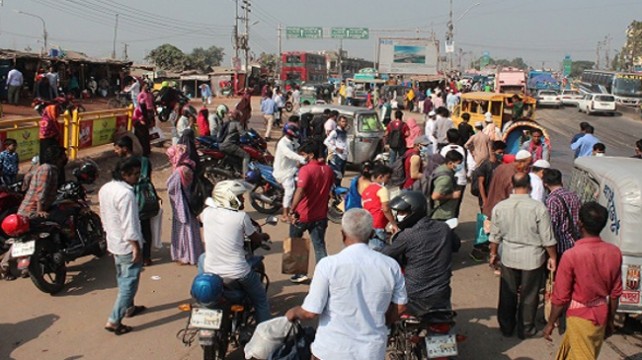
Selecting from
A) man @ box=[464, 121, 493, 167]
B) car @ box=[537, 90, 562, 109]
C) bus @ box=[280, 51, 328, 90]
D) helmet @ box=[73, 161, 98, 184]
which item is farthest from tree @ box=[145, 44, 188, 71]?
helmet @ box=[73, 161, 98, 184]

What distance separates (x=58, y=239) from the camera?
6488mm

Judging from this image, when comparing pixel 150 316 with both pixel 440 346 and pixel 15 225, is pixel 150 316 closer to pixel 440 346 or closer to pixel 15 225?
pixel 15 225

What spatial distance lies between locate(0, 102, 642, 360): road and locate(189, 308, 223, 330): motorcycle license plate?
875mm

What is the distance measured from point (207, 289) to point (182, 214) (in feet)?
9.71

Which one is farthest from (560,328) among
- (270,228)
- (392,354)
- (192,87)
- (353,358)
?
(192,87)

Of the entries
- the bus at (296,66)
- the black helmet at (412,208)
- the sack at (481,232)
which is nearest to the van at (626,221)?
the black helmet at (412,208)

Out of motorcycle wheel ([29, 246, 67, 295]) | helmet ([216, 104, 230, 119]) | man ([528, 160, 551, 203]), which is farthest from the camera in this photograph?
helmet ([216, 104, 230, 119])

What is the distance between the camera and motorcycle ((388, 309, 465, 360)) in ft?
13.9

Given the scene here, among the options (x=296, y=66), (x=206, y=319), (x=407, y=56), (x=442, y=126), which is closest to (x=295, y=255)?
(x=206, y=319)

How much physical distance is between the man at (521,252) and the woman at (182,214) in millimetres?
3710

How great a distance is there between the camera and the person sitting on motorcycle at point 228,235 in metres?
4.64

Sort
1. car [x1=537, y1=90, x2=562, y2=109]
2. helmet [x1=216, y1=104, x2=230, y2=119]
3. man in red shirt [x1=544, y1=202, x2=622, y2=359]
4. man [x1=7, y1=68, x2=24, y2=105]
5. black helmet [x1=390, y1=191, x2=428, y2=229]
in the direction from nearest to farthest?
man in red shirt [x1=544, y1=202, x2=622, y2=359] → black helmet [x1=390, y1=191, x2=428, y2=229] → helmet [x1=216, y1=104, x2=230, y2=119] → man [x1=7, y1=68, x2=24, y2=105] → car [x1=537, y1=90, x2=562, y2=109]

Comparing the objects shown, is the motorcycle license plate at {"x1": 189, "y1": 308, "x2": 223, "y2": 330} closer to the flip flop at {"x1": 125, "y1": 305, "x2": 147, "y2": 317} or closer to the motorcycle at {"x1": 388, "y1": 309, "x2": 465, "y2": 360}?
the motorcycle at {"x1": 388, "y1": 309, "x2": 465, "y2": 360}

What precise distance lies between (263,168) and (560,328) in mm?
5943
